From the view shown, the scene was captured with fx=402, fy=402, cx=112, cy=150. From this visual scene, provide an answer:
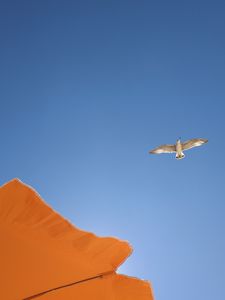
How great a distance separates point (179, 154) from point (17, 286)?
63.6ft

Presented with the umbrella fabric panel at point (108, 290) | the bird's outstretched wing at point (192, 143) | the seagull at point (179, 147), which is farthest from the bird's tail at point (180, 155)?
the umbrella fabric panel at point (108, 290)

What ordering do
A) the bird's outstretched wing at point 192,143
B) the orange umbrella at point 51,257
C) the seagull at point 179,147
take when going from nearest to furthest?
1. the orange umbrella at point 51,257
2. the bird's outstretched wing at point 192,143
3. the seagull at point 179,147

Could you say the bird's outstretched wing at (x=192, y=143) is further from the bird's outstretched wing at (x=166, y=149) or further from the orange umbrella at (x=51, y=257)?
the orange umbrella at (x=51, y=257)

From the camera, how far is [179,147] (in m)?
21.6

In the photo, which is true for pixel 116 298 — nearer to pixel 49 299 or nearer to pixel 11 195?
pixel 49 299

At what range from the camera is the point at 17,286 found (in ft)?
8.20

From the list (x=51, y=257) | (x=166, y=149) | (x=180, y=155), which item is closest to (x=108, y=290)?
(x=51, y=257)

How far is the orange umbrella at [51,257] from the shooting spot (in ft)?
8.32

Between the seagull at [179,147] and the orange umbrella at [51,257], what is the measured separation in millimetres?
18532

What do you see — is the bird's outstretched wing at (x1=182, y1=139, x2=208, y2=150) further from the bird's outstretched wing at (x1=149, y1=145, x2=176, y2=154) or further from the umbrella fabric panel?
the umbrella fabric panel

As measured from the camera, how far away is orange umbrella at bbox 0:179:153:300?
2.54 metres

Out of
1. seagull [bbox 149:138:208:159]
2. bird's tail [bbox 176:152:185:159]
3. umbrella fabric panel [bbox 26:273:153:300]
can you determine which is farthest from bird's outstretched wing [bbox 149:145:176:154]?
umbrella fabric panel [bbox 26:273:153:300]

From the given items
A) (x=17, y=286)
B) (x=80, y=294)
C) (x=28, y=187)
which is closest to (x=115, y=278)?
(x=80, y=294)

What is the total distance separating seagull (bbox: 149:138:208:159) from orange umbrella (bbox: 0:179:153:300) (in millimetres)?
18532
